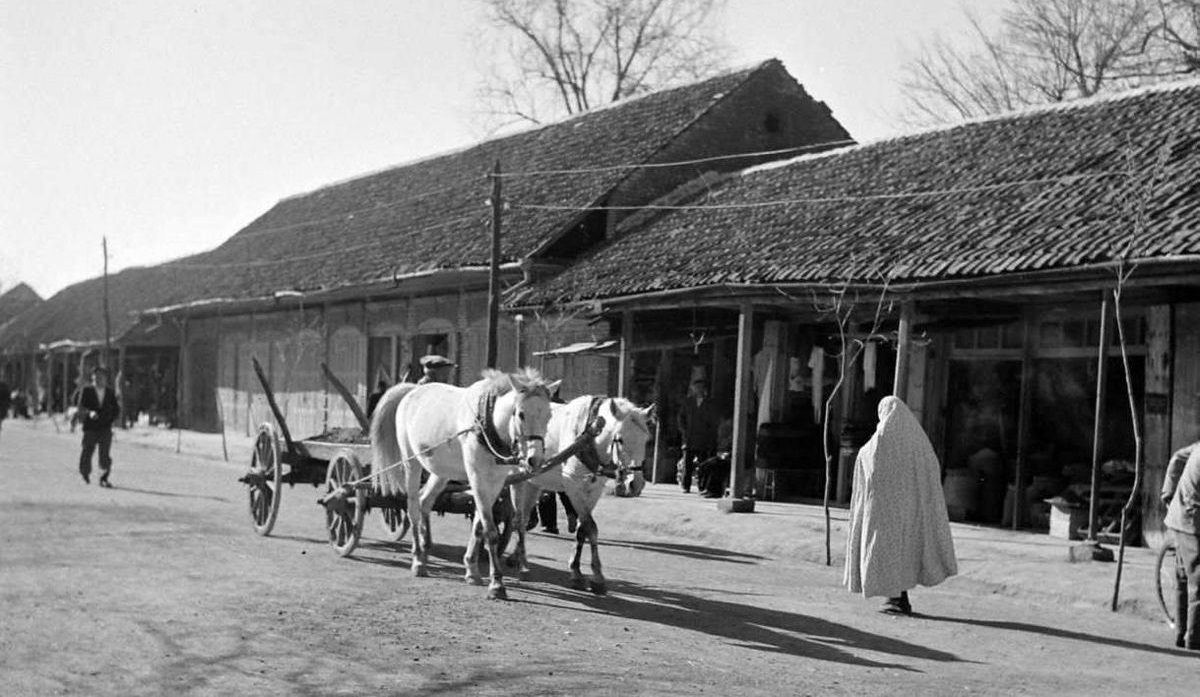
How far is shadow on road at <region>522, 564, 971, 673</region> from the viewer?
26.3 feet

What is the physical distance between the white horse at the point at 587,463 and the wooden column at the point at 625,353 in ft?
26.2

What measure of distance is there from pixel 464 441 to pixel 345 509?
1838 mm

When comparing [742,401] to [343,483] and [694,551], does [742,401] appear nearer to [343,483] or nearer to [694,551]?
[694,551]

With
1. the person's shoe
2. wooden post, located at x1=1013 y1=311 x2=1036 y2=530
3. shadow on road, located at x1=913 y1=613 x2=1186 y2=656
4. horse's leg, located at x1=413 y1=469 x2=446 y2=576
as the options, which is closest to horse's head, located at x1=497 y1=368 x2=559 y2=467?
horse's leg, located at x1=413 y1=469 x2=446 y2=576

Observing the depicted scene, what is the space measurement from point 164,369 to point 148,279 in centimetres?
698

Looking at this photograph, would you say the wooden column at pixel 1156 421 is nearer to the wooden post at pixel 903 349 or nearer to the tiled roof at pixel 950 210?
the tiled roof at pixel 950 210

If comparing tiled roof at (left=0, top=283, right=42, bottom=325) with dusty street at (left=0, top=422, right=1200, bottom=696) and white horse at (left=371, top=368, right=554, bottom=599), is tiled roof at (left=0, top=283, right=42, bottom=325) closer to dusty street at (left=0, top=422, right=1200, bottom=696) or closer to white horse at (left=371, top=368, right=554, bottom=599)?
dusty street at (left=0, top=422, right=1200, bottom=696)

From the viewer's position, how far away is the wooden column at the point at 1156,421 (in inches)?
531

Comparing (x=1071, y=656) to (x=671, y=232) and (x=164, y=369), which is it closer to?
(x=671, y=232)

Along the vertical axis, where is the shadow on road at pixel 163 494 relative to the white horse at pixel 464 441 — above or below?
below

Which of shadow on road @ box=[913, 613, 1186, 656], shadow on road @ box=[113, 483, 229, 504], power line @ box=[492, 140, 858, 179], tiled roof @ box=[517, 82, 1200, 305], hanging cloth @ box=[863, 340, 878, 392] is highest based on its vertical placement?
power line @ box=[492, 140, 858, 179]

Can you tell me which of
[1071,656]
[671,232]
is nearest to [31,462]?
[671,232]

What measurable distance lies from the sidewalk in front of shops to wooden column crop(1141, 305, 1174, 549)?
46 centimetres

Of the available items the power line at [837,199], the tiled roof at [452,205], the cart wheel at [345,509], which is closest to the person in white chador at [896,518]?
the cart wheel at [345,509]
